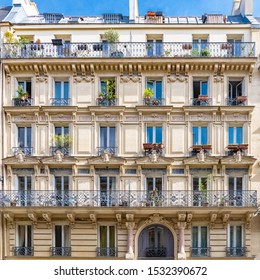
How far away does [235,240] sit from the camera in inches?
822

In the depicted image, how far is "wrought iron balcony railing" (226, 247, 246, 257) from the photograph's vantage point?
2059 centimetres

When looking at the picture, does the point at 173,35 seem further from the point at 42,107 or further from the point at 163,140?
the point at 42,107

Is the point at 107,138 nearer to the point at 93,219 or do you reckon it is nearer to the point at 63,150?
the point at 63,150

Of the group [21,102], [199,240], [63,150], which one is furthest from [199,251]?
[21,102]

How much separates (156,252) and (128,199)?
10.3 ft

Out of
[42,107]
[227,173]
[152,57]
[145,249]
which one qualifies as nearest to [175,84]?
[152,57]

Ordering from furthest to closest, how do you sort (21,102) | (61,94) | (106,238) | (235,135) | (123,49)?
(61,94), (123,49), (21,102), (235,135), (106,238)

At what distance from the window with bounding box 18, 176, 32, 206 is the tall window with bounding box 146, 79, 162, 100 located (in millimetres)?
7793

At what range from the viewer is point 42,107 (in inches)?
832

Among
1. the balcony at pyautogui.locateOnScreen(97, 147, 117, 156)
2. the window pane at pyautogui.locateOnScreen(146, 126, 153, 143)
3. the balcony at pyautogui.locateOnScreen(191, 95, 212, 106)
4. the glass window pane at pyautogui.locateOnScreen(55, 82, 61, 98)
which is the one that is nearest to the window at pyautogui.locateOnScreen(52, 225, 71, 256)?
the balcony at pyautogui.locateOnScreen(97, 147, 117, 156)

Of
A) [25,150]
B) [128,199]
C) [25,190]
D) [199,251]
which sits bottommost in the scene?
[199,251]

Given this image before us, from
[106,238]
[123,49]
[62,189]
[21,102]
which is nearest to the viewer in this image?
[106,238]
